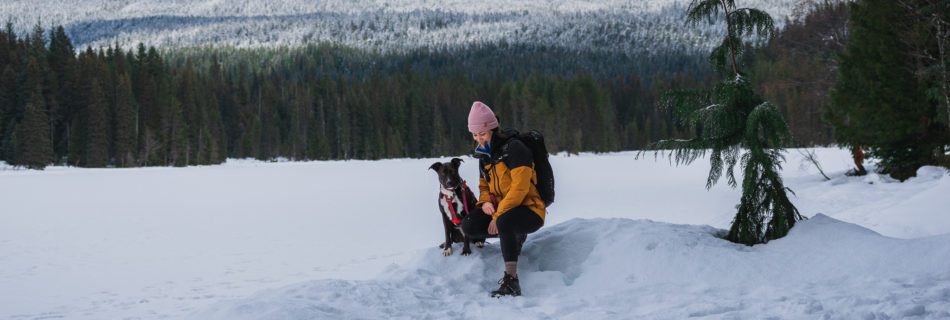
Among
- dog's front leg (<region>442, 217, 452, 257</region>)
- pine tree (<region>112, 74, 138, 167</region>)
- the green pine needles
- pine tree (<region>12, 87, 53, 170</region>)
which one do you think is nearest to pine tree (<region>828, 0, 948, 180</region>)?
the green pine needles

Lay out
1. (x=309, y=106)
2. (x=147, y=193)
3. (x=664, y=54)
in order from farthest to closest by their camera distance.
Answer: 1. (x=664, y=54)
2. (x=309, y=106)
3. (x=147, y=193)

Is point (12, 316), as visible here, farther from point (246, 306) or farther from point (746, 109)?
point (746, 109)

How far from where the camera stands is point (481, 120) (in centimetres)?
529

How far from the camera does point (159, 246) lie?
11.6 metres

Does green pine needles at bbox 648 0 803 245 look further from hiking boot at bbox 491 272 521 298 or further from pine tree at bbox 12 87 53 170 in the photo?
pine tree at bbox 12 87 53 170

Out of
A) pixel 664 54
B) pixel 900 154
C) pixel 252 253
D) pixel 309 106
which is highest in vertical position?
pixel 664 54

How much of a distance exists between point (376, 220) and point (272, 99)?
82.9 metres

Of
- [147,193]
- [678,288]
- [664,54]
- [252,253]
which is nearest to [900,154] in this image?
[678,288]

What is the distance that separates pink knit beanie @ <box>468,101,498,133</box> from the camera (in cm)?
528

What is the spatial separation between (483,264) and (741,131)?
2747mm

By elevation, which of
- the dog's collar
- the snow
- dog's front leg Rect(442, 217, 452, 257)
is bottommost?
the snow

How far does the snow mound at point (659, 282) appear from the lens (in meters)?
4.19

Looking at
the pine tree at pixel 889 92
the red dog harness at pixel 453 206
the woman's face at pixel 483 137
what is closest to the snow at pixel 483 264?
the red dog harness at pixel 453 206

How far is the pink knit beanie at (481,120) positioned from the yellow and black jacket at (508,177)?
11cm
